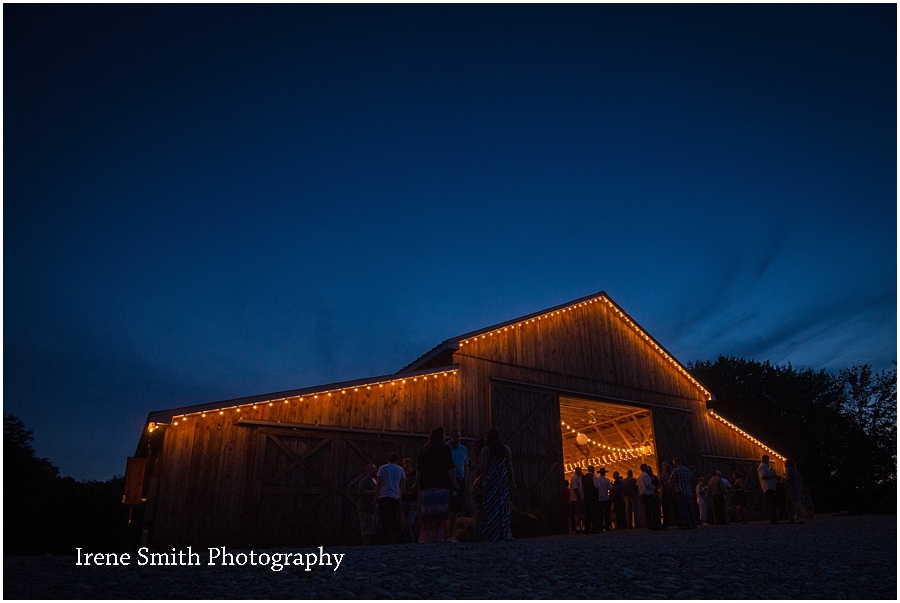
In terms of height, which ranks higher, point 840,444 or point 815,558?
point 840,444

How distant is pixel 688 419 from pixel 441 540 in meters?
14.4

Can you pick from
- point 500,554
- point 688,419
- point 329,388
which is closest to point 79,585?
point 500,554

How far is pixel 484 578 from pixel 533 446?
11.0 meters

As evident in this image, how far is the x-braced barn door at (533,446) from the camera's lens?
1398 cm

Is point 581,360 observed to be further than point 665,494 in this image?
Yes

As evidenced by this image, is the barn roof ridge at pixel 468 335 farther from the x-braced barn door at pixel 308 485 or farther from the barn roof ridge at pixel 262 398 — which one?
the x-braced barn door at pixel 308 485

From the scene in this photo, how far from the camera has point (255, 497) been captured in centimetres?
1042

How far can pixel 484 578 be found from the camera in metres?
4.01

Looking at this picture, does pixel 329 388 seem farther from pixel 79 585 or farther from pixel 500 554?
pixel 79 585

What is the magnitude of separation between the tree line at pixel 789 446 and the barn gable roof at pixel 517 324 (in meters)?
15.5

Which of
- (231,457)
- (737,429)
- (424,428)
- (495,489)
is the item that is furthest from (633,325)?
(231,457)

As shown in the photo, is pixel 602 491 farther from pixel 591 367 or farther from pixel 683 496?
pixel 591 367

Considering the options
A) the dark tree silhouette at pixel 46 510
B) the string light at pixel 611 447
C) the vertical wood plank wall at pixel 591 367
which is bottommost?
the dark tree silhouette at pixel 46 510

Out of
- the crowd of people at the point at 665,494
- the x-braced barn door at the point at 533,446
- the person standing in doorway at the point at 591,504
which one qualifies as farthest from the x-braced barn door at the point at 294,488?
the crowd of people at the point at 665,494
